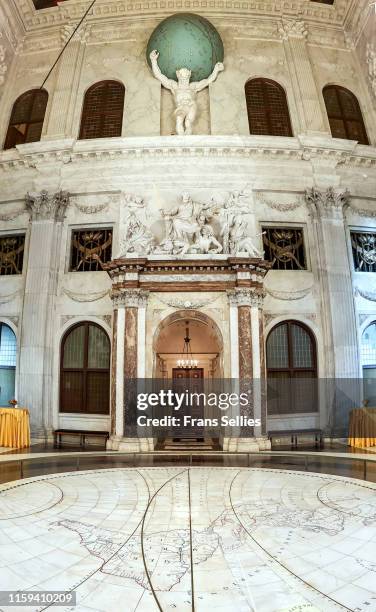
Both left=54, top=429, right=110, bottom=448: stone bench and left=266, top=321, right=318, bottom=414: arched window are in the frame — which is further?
left=266, top=321, right=318, bottom=414: arched window

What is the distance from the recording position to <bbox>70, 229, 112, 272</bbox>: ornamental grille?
13.1 metres

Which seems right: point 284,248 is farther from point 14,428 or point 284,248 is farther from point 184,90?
point 14,428

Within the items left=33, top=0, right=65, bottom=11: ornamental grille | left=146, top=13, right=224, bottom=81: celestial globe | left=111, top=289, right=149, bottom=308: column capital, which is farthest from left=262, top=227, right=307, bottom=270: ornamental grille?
left=33, top=0, right=65, bottom=11: ornamental grille

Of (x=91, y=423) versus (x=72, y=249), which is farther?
(x=72, y=249)

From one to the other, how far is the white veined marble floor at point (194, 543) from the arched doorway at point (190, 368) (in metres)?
5.05

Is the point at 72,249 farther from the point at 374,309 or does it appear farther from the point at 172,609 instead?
the point at 172,609

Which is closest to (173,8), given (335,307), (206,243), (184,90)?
(184,90)

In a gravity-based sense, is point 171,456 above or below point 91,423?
below

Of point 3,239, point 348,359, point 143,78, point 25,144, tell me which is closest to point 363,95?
point 143,78

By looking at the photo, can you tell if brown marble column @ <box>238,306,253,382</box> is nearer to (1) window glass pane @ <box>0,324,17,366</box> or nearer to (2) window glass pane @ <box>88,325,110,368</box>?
(2) window glass pane @ <box>88,325,110,368</box>

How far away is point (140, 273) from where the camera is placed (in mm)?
11109

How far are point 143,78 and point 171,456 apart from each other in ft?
42.9

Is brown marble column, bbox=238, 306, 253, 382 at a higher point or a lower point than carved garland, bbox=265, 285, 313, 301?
lower

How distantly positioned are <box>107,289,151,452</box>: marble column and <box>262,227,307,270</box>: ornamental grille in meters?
4.66
